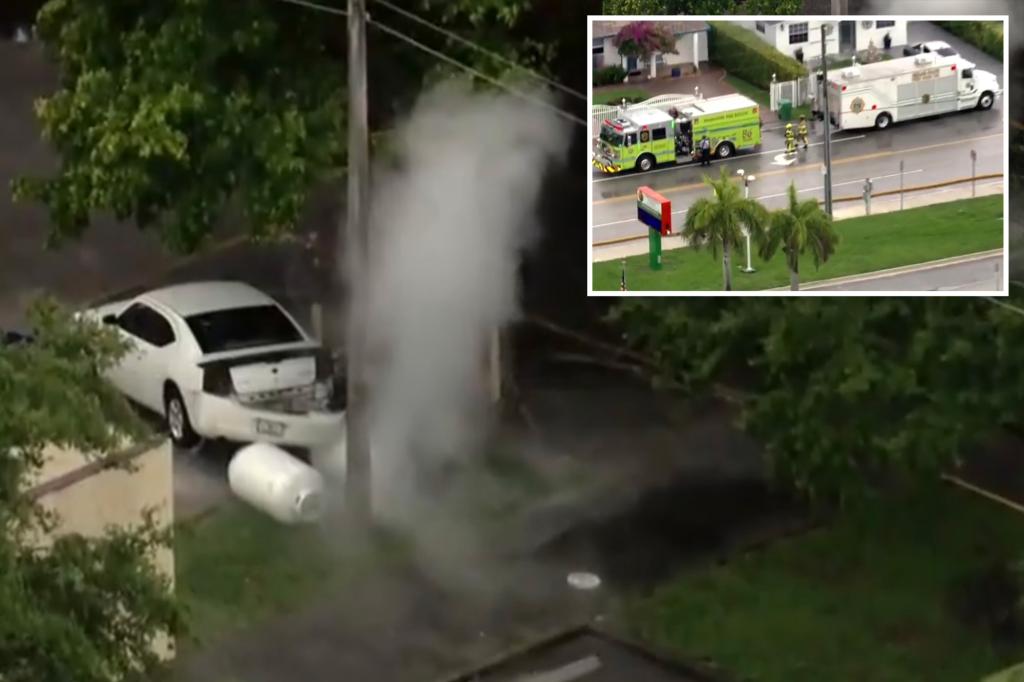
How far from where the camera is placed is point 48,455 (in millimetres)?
3977

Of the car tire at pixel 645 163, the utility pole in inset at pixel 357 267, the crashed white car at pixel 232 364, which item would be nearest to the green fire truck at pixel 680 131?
the car tire at pixel 645 163

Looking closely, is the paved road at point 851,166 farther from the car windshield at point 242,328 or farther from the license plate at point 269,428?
the license plate at point 269,428

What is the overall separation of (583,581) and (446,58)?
6.05 feet

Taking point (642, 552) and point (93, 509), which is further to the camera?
point (642, 552)

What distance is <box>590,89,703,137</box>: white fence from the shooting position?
4.89m

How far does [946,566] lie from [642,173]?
1696 millimetres

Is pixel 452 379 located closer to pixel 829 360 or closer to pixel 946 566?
pixel 829 360

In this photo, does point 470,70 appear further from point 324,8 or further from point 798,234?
point 798,234

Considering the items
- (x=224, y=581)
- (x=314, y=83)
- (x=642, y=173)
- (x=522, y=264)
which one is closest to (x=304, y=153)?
(x=314, y=83)

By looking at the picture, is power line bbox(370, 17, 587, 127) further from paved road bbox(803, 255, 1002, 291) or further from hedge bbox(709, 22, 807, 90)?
paved road bbox(803, 255, 1002, 291)

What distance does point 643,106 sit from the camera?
4914mm

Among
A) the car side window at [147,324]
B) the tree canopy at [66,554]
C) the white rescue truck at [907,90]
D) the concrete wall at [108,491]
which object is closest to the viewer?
the tree canopy at [66,554]

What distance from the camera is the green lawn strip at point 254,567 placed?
488cm

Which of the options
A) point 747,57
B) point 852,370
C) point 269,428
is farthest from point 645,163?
point 269,428
